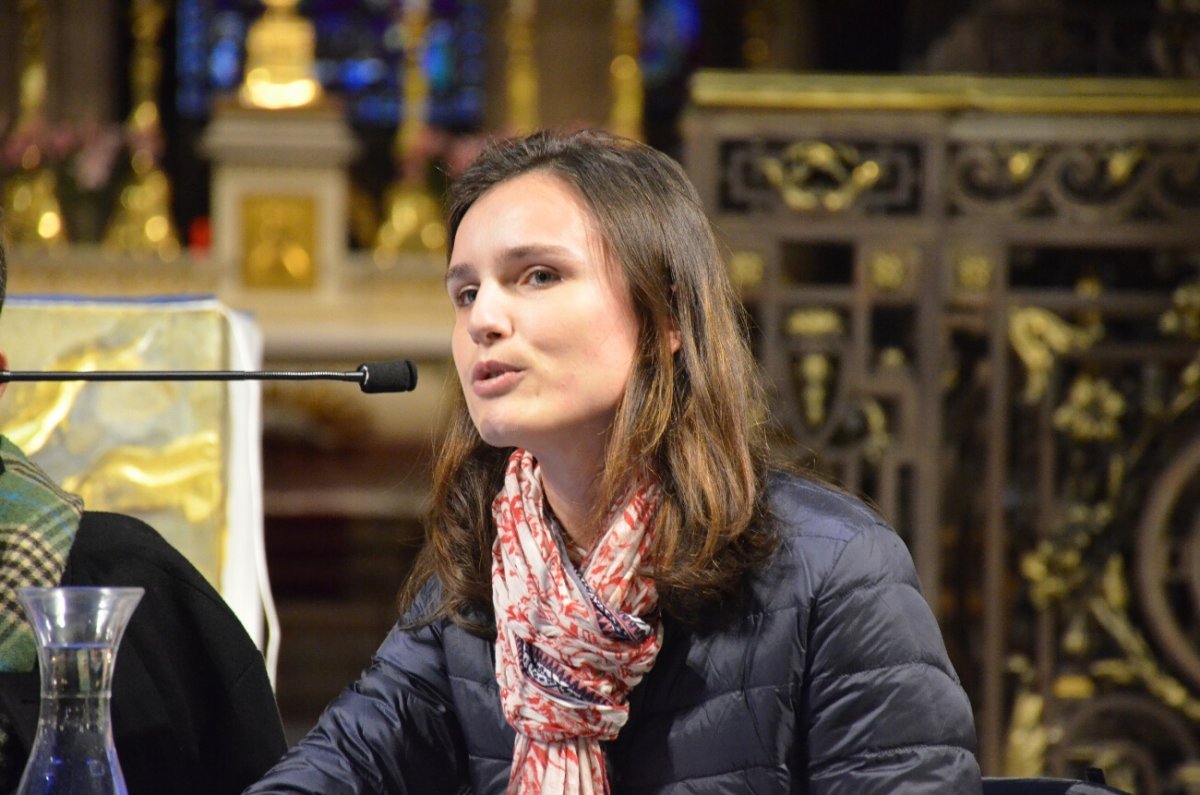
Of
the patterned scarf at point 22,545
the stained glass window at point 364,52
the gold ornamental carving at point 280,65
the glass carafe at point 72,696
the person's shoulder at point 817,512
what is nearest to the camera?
the glass carafe at point 72,696

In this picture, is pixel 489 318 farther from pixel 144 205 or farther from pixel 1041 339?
pixel 144 205

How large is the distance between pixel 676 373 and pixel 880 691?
326mm

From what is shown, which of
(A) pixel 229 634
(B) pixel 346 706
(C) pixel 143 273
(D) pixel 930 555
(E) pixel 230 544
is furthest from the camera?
(C) pixel 143 273

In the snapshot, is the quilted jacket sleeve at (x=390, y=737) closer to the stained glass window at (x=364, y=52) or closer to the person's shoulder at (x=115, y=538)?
the person's shoulder at (x=115, y=538)

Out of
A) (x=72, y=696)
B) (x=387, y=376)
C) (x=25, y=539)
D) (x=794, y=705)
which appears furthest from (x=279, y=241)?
(x=72, y=696)

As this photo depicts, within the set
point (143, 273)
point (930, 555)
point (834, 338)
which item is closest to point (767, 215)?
point (834, 338)

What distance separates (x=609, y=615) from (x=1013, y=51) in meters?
2.53

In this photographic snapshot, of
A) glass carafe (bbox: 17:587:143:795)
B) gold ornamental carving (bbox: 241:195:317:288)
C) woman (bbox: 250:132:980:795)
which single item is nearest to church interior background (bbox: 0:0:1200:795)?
woman (bbox: 250:132:980:795)

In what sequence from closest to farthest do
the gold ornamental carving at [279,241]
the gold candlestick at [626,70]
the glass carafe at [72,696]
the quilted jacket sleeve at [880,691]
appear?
the glass carafe at [72,696], the quilted jacket sleeve at [880,691], the gold ornamental carving at [279,241], the gold candlestick at [626,70]

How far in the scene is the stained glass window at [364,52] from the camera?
295 inches

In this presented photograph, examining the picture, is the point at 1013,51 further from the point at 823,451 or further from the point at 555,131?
the point at 555,131

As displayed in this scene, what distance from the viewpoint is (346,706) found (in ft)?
5.07

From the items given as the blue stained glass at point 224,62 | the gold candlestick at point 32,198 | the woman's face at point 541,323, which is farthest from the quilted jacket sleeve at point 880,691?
the blue stained glass at point 224,62

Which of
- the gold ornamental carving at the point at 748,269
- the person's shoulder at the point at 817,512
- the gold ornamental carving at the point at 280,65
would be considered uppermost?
the gold ornamental carving at the point at 280,65
